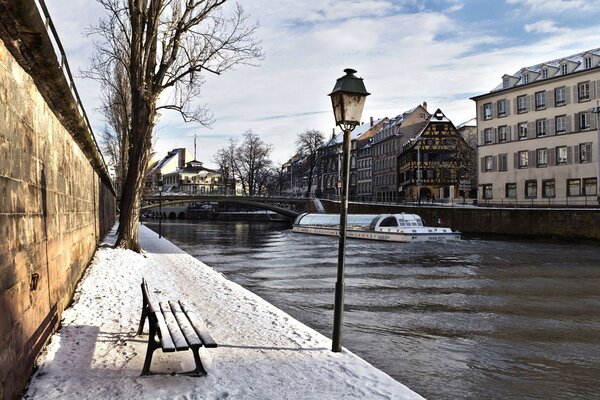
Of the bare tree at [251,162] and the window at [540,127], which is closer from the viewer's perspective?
the window at [540,127]

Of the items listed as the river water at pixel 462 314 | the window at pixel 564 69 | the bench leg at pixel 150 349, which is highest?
the window at pixel 564 69

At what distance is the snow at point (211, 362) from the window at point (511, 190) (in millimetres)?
49125

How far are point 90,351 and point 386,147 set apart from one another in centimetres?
8597

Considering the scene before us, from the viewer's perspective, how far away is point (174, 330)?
6188 millimetres

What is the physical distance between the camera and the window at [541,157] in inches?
2040

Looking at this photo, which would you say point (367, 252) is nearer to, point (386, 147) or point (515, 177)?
point (515, 177)

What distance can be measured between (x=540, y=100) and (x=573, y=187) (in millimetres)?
8922

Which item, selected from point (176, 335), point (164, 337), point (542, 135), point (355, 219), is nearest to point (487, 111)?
point (542, 135)

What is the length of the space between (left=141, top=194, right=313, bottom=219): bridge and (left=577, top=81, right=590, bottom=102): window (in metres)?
35.0

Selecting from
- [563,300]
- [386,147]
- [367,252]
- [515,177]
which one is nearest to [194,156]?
[386,147]

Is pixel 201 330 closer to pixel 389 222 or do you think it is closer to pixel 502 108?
pixel 389 222

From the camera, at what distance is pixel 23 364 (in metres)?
5.17

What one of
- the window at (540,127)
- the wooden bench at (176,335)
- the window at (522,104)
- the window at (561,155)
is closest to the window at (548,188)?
the window at (561,155)

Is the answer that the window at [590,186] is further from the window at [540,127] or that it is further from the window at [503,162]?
the window at [503,162]
